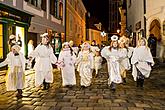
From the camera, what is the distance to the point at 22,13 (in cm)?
1736

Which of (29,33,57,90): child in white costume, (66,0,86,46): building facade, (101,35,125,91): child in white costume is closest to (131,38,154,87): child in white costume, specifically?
(101,35,125,91): child in white costume

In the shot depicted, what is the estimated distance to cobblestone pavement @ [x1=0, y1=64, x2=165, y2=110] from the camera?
786 cm

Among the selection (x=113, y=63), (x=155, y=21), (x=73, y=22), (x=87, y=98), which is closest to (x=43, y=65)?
(x=113, y=63)

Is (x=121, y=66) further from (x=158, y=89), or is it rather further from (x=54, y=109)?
(x=54, y=109)

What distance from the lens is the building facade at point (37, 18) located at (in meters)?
16.9

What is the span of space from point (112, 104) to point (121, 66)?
16.6 ft

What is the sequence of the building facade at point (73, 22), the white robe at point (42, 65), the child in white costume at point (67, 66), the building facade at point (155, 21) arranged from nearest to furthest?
1. the white robe at point (42, 65)
2. the child in white costume at point (67, 66)
3. the building facade at point (155, 21)
4. the building facade at point (73, 22)

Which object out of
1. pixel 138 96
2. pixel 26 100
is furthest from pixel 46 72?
pixel 138 96

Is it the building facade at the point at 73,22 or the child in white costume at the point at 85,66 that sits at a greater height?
the building facade at the point at 73,22

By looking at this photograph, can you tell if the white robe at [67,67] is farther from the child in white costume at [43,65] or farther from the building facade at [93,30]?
the building facade at [93,30]

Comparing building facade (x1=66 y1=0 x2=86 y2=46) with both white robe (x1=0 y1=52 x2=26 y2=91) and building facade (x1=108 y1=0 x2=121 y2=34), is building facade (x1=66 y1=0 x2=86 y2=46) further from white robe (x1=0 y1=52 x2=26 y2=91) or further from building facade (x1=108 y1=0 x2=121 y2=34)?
building facade (x1=108 y1=0 x2=121 y2=34)

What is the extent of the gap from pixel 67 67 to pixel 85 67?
0.74 m

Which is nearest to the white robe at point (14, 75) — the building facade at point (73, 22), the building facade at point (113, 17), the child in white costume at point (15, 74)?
the child in white costume at point (15, 74)

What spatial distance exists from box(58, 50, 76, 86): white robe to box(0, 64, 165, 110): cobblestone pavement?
343 mm
